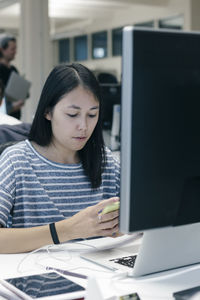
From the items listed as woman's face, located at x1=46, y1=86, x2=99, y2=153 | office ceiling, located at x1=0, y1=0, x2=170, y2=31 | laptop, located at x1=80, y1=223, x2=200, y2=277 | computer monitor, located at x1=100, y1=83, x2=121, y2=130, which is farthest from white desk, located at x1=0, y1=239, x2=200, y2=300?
office ceiling, located at x1=0, y1=0, x2=170, y2=31

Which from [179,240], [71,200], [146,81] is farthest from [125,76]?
[71,200]

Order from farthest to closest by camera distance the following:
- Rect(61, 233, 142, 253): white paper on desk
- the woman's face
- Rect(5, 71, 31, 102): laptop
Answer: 1. Rect(5, 71, 31, 102): laptop
2. the woman's face
3. Rect(61, 233, 142, 253): white paper on desk

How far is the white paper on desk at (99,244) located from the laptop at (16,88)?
298cm

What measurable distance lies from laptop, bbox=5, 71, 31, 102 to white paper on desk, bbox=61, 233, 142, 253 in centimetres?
298

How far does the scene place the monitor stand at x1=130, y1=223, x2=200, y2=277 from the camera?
88 cm

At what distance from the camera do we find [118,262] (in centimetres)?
111

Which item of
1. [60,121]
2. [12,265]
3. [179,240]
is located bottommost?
[12,265]

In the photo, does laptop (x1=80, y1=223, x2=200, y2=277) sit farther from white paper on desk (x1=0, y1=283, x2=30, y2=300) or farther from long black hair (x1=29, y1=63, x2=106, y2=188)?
long black hair (x1=29, y1=63, x2=106, y2=188)

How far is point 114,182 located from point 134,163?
84 cm

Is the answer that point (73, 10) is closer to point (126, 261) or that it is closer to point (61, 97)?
point (61, 97)

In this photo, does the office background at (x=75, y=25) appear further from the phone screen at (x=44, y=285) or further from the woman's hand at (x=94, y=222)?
the phone screen at (x=44, y=285)

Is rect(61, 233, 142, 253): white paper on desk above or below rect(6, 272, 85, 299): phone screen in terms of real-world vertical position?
below

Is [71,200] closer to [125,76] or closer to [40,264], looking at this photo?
[40,264]

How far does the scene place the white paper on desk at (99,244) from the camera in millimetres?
1222
